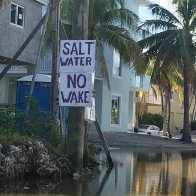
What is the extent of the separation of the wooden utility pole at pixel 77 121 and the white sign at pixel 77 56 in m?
0.29

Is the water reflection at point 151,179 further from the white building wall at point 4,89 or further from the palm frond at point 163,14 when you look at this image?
the white building wall at point 4,89

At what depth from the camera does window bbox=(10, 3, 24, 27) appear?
2275cm

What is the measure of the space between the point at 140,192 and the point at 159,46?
79.8 feet

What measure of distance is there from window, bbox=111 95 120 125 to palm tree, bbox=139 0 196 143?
5.58m

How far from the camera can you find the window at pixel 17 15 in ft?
74.6

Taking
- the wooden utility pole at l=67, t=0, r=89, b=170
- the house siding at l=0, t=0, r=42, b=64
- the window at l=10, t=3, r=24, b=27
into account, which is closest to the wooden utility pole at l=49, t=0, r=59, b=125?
the wooden utility pole at l=67, t=0, r=89, b=170

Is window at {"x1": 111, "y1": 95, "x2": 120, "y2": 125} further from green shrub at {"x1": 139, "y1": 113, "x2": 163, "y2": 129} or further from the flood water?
the flood water

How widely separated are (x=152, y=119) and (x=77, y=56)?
45904mm

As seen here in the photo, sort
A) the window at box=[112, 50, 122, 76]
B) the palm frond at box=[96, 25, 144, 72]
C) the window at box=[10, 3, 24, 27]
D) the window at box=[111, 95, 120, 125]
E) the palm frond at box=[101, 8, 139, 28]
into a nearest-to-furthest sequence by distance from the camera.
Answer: the window at box=[10, 3, 24, 27], the palm frond at box=[96, 25, 144, 72], the palm frond at box=[101, 8, 139, 28], the window at box=[112, 50, 122, 76], the window at box=[111, 95, 120, 125]

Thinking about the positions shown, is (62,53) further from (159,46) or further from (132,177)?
(159,46)

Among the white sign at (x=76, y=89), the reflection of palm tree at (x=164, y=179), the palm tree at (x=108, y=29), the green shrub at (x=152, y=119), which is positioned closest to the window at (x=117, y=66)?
the palm tree at (x=108, y=29)

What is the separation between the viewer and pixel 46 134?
44.1 ft

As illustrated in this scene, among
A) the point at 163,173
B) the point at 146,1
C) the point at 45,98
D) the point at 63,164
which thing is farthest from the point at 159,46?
the point at 63,164

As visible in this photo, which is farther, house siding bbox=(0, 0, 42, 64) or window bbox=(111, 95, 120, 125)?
window bbox=(111, 95, 120, 125)
